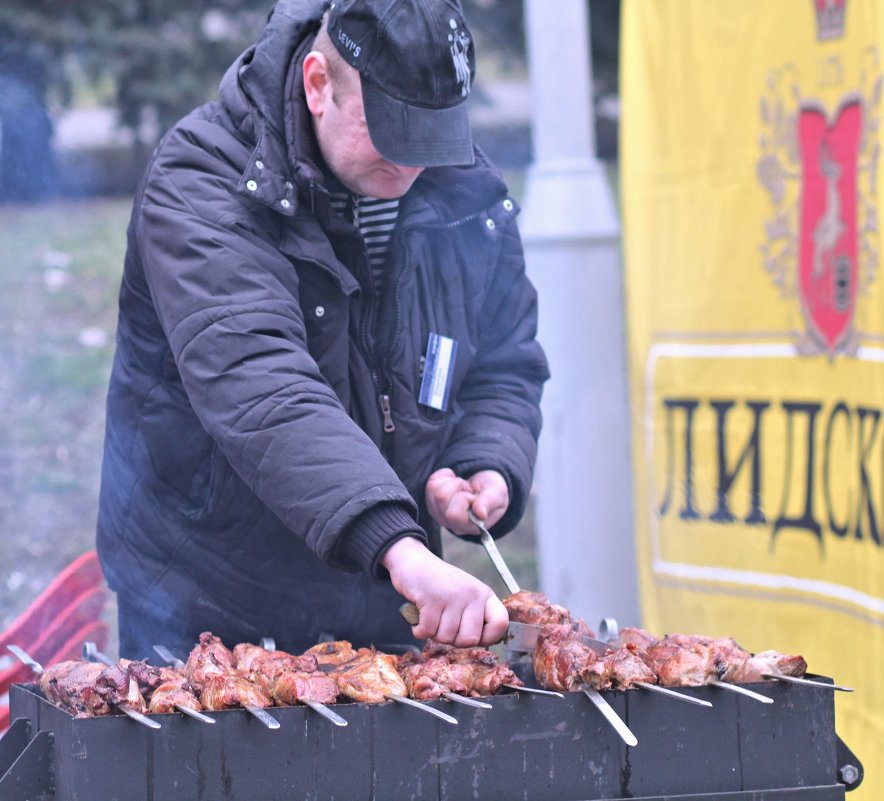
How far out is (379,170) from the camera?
2.54m

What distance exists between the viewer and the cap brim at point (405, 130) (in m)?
2.40

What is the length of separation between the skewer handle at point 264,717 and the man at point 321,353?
0.97 feet

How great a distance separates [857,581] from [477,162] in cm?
172

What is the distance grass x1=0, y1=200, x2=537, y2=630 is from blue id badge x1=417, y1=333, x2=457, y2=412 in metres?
3.33

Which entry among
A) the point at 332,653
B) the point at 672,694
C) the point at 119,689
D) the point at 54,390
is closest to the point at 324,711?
the point at 119,689

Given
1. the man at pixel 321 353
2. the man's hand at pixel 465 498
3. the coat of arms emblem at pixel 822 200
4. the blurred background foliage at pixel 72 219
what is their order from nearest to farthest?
the man at pixel 321 353
the man's hand at pixel 465 498
the coat of arms emblem at pixel 822 200
the blurred background foliage at pixel 72 219

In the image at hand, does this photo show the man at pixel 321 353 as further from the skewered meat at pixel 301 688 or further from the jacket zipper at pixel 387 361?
the skewered meat at pixel 301 688

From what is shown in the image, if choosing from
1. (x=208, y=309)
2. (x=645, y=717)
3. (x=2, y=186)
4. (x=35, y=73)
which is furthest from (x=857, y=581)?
(x=2, y=186)

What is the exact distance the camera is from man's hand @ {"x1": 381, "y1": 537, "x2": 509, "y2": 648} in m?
2.15

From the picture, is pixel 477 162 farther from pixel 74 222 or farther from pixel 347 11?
pixel 74 222

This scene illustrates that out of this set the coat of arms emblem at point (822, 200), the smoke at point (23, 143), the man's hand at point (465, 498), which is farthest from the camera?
the smoke at point (23, 143)

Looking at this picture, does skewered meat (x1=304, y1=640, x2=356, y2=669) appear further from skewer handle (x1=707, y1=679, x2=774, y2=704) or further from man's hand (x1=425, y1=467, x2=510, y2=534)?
skewer handle (x1=707, y1=679, x2=774, y2=704)

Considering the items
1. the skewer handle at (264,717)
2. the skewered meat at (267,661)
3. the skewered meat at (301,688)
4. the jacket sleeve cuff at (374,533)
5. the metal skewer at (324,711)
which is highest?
the jacket sleeve cuff at (374,533)

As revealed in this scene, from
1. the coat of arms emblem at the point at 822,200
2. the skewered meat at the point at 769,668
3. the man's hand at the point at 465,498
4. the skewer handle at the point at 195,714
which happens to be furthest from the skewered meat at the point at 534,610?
the coat of arms emblem at the point at 822,200
